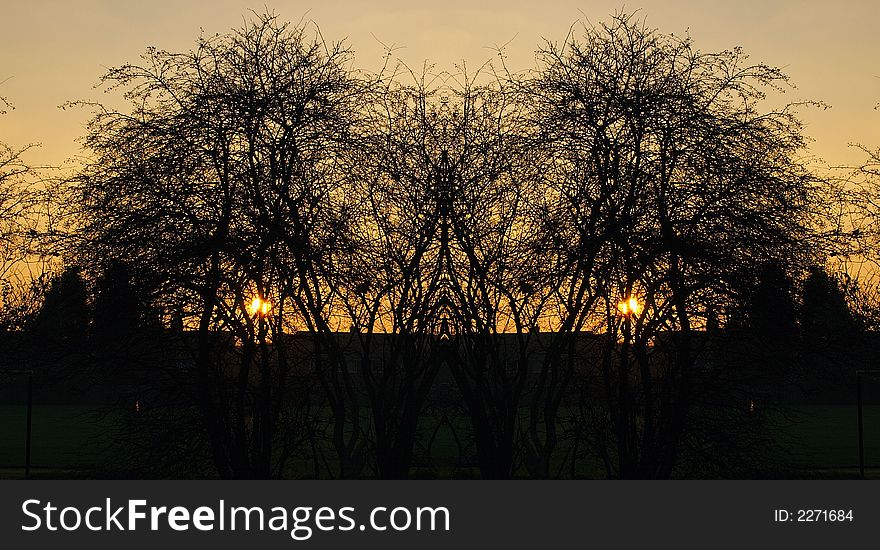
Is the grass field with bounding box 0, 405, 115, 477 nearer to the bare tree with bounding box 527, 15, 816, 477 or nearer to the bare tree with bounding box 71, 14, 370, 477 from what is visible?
the bare tree with bounding box 71, 14, 370, 477

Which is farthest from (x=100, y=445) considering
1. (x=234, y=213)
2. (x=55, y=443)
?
(x=234, y=213)

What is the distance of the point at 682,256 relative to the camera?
12.8 m

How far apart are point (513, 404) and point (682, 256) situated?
10.5ft

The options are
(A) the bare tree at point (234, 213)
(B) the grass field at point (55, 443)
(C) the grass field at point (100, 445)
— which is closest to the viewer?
(A) the bare tree at point (234, 213)

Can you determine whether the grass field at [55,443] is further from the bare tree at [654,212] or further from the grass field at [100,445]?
the bare tree at [654,212]

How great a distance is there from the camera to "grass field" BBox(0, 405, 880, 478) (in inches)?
659

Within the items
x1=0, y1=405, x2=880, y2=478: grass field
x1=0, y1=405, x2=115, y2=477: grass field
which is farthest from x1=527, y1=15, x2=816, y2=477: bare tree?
x1=0, y1=405, x2=115, y2=477: grass field

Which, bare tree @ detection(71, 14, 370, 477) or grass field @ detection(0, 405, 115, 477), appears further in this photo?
grass field @ detection(0, 405, 115, 477)

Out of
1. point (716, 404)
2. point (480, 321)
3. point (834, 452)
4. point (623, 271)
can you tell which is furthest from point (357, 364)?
point (834, 452)

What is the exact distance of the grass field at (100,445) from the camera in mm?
16750

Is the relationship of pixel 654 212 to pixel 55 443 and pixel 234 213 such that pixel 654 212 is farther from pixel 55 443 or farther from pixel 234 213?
pixel 55 443

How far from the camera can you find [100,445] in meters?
26.5

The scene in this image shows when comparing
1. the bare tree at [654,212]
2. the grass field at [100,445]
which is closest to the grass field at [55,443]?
the grass field at [100,445]

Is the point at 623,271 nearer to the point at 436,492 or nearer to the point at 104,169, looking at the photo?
the point at 436,492
